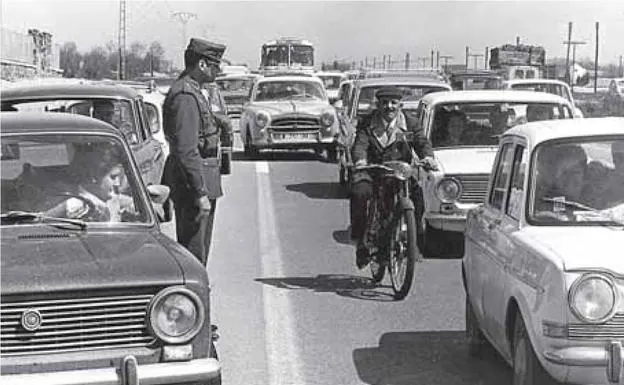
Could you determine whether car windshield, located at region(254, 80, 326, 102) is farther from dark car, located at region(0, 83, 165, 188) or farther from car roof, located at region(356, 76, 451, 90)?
dark car, located at region(0, 83, 165, 188)

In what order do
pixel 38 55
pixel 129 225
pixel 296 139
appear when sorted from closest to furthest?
1. pixel 129 225
2. pixel 296 139
3. pixel 38 55

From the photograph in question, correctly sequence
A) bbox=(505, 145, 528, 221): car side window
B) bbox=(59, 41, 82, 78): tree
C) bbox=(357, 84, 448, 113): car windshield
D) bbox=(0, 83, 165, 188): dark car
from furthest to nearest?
1. bbox=(59, 41, 82, 78): tree
2. bbox=(357, 84, 448, 113): car windshield
3. bbox=(0, 83, 165, 188): dark car
4. bbox=(505, 145, 528, 221): car side window

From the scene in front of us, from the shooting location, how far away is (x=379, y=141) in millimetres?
9906

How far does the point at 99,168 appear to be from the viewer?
6316mm

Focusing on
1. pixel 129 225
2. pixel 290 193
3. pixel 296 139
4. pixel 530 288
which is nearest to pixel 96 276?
pixel 129 225

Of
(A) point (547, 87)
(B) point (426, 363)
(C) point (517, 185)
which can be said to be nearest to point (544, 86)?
(A) point (547, 87)

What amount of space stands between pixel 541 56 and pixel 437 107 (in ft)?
163

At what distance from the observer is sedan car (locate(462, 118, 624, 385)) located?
17.1ft

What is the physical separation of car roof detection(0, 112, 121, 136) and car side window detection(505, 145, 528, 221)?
2.26 m

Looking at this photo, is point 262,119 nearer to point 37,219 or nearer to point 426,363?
point 426,363

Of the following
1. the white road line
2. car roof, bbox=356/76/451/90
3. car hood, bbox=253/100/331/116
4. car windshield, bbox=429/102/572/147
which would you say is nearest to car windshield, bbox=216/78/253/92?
car hood, bbox=253/100/331/116

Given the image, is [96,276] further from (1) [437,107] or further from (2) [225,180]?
(2) [225,180]

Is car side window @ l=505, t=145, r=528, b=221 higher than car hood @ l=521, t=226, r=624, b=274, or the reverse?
car side window @ l=505, t=145, r=528, b=221

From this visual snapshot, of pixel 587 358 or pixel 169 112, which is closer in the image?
pixel 587 358
